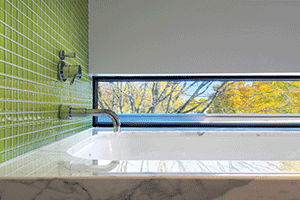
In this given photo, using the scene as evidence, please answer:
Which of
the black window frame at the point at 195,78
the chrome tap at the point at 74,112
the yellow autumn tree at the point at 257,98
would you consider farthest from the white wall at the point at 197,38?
the chrome tap at the point at 74,112

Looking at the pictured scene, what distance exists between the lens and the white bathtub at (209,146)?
1.77 meters

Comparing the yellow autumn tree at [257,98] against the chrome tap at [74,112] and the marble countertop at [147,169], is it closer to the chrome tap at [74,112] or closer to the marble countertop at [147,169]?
the chrome tap at [74,112]

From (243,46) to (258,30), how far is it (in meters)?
0.19

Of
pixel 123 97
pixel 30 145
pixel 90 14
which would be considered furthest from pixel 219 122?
pixel 30 145

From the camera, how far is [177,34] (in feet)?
6.88

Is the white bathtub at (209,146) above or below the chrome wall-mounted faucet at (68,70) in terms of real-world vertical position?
below

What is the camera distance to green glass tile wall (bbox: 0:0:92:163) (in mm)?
891

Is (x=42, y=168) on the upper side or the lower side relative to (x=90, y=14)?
lower

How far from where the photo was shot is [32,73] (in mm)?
1088

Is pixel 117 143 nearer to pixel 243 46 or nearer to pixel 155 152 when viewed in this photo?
pixel 155 152

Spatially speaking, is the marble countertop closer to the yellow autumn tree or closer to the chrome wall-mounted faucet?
the chrome wall-mounted faucet

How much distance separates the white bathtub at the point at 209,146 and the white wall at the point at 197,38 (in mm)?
589

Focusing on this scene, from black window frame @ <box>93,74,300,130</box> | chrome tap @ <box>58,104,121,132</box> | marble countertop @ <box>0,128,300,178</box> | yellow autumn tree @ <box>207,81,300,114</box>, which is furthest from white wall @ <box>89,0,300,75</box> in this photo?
marble countertop @ <box>0,128,300,178</box>

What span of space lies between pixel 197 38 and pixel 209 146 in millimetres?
937
